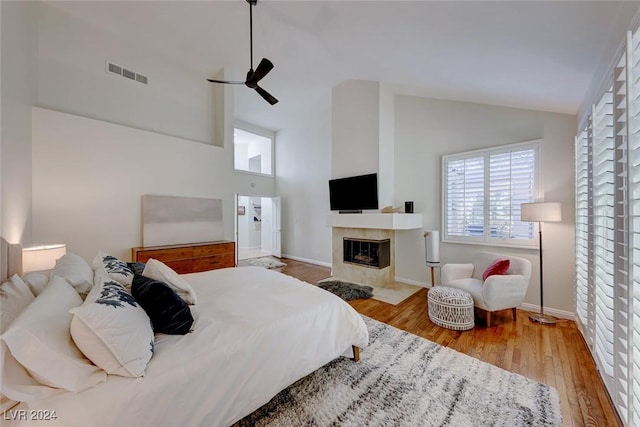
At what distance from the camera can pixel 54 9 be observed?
119 inches

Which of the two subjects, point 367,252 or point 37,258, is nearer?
point 37,258

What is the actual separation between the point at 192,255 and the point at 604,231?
4.61 m

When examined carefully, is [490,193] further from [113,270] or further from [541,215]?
[113,270]

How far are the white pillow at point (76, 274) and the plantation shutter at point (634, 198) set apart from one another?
3075 millimetres

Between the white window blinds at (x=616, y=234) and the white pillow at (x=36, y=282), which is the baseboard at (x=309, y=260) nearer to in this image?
the white window blinds at (x=616, y=234)

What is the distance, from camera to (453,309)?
2.66 m

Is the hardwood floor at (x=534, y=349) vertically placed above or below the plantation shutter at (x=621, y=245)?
below

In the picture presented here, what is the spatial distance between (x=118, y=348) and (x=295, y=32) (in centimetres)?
353

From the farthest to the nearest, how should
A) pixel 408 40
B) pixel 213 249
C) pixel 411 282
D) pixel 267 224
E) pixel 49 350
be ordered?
pixel 267 224 < pixel 411 282 < pixel 213 249 < pixel 408 40 < pixel 49 350

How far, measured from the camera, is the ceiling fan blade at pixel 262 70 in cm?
249

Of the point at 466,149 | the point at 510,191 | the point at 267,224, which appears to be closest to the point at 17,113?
the point at 466,149

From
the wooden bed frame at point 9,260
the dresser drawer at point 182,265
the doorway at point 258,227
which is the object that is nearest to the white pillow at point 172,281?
the wooden bed frame at point 9,260

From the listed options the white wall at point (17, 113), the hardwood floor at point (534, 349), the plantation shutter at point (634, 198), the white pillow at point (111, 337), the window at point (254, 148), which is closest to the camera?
the white pillow at point (111, 337)

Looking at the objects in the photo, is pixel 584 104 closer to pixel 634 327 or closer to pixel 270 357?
pixel 634 327
